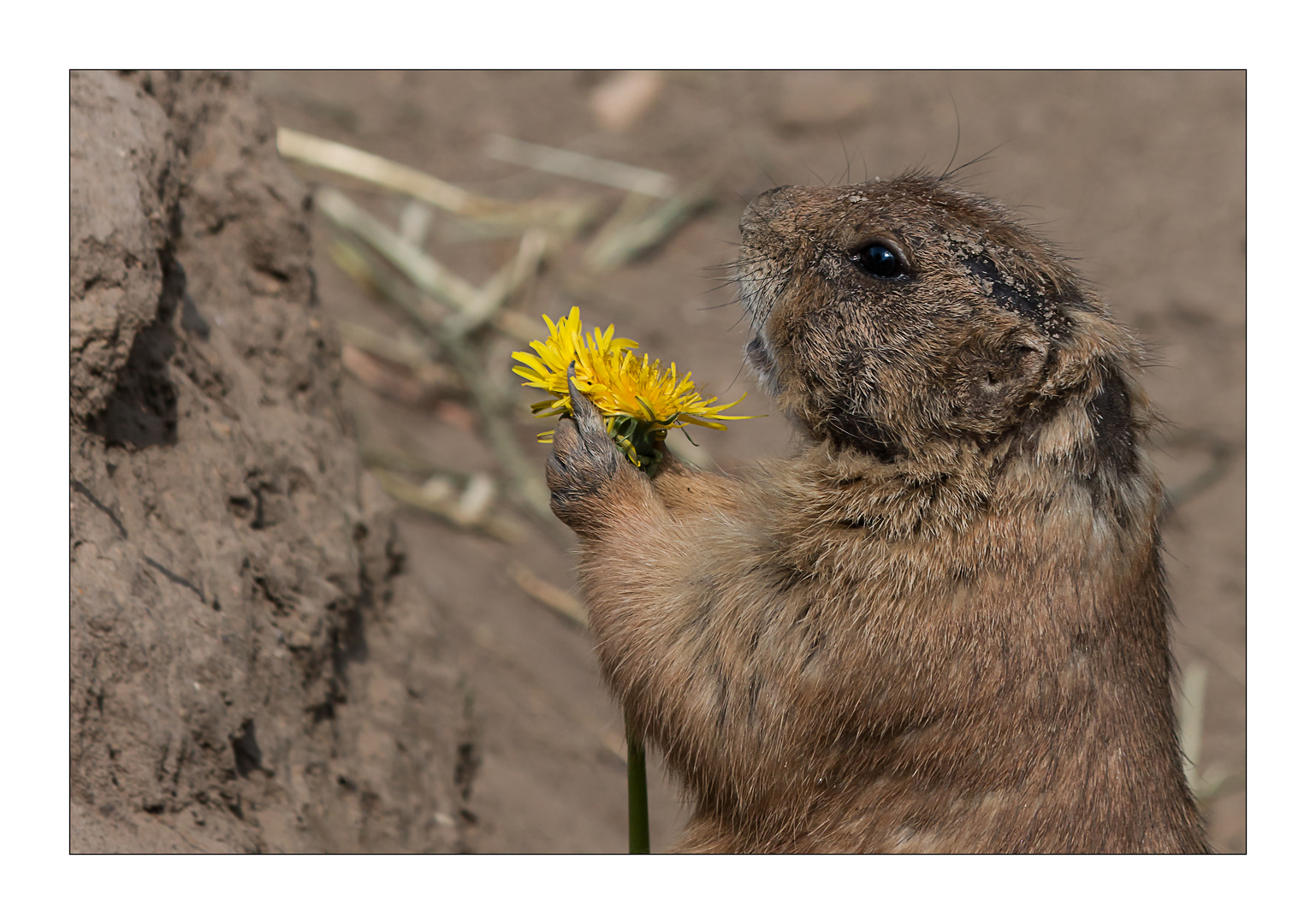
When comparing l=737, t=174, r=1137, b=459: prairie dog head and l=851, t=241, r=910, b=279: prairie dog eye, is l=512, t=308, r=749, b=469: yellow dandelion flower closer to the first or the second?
l=737, t=174, r=1137, b=459: prairie dog head

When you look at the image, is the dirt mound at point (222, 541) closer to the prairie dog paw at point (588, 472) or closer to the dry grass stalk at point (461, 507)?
the prairie dog paw at point (588, 472)

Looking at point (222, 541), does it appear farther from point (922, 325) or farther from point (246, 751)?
point (922, 325)

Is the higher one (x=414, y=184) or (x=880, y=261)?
(x=414, y=184)

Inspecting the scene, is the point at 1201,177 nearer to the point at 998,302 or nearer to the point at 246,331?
the point at 998,302

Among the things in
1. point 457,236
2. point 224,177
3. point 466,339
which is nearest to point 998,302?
point 224,177

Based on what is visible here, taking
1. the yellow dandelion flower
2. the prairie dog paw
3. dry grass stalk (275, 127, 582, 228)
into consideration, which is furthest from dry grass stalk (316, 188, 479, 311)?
the yellow dandelion flower

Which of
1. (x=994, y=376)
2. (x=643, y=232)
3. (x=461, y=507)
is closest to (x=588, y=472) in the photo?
(x=994, y=376)
